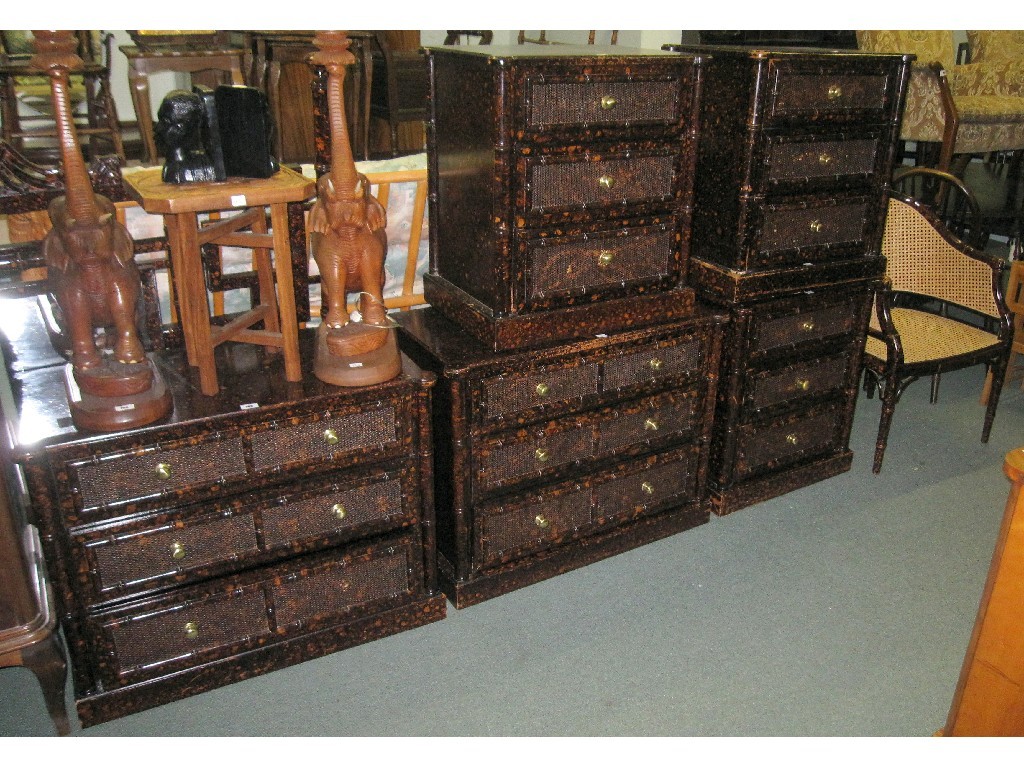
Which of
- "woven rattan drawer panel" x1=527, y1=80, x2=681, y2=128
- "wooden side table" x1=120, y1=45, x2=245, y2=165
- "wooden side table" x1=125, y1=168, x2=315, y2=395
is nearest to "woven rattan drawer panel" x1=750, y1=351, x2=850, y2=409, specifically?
"woven rattan drawer panel" x1=527, y1=80, x2=681, y2=128

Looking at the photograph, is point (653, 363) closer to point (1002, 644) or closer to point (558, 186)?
point (558, 186)

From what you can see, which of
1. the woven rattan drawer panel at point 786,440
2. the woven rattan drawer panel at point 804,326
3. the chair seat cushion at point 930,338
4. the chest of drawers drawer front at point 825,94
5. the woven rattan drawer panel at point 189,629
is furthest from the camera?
the chair seat cushion at point 930,338

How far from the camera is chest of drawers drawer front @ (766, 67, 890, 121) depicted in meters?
2.25

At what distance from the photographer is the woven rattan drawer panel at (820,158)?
234cm

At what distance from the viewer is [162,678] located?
1.94 meters

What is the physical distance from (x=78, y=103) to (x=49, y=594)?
4.33 metres

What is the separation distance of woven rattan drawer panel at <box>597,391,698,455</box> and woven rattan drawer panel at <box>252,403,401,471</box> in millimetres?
626

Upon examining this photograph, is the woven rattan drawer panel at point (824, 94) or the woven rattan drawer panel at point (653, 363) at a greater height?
the woven rattan drawer panel at point (824, 94)

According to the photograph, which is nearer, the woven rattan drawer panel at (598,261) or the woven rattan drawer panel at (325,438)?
the woven rattan drawer panel at (325,438)

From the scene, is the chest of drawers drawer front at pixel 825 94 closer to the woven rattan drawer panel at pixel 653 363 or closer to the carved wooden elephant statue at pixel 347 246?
the woven rattan drawer panel at pixel 653 363

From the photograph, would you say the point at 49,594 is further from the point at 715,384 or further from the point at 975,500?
the point at 975,500

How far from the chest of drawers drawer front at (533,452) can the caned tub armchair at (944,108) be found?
2.89m

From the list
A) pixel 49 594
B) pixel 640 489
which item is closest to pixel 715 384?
pixel 640 489

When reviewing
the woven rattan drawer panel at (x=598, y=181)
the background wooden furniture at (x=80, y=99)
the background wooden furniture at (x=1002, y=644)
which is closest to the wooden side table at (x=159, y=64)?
the background wooden furniture at (x=80, y=99)
